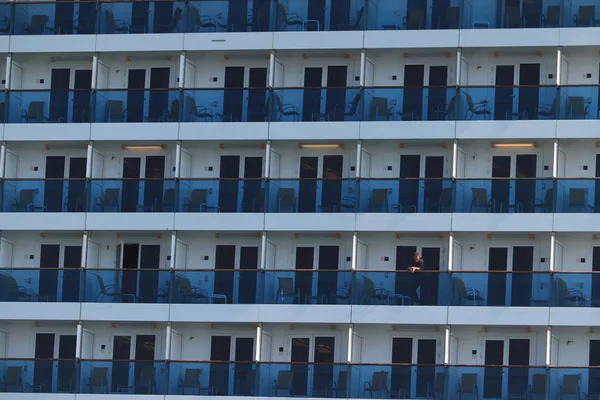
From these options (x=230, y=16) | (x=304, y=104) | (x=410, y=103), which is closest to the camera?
(x=410, y=103)

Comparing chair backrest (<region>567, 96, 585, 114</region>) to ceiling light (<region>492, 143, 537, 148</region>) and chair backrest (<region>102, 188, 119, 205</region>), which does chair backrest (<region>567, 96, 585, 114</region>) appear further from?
chair backrest (<region>102, 188, 119, 205</region>)

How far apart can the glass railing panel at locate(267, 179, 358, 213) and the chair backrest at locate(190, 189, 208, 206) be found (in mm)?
1605

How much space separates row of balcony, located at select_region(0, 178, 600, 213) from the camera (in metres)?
43.3

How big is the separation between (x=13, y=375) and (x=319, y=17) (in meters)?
11.4

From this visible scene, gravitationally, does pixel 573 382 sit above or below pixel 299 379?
above

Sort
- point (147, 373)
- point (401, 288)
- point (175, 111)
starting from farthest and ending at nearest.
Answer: point (175, 111), point (147, 373), point (401, 288)

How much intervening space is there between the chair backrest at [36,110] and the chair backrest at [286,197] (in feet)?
20.9

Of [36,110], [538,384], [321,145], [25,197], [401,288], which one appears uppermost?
[36,110]

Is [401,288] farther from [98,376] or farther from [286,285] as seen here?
[98,376]

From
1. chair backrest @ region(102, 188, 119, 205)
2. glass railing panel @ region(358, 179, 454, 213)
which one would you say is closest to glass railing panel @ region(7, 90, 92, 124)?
chair backrest @ region(102, 188, 119, 205)

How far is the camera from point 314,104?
4462 cm

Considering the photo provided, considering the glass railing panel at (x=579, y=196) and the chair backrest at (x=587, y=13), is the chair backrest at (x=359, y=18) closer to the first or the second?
the chair backrest at (x=587, y=13)

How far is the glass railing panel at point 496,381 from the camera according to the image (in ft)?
138

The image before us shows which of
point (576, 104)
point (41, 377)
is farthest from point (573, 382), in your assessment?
point (41, 377)
